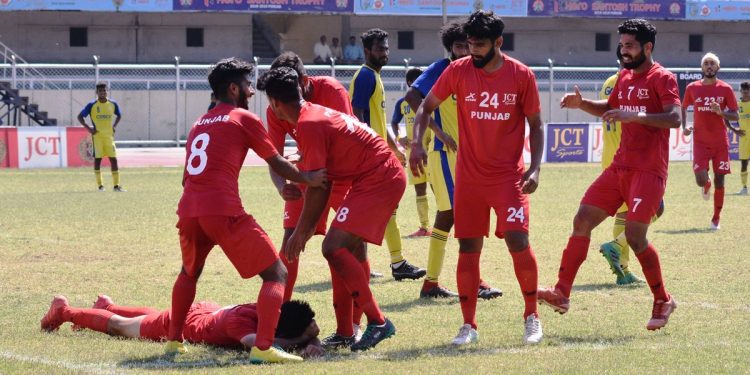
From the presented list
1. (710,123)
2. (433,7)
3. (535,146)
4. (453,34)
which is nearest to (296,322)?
(535,146)

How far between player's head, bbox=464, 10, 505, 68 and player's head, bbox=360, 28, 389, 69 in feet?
10.5

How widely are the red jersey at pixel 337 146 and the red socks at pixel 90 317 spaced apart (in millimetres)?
1781

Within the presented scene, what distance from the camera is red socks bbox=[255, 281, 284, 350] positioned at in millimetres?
6648

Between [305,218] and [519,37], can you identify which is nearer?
[305,218]

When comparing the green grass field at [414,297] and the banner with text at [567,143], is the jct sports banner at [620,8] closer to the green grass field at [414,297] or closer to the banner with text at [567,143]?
the banner with text at [567,143]

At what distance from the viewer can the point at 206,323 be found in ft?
23.8

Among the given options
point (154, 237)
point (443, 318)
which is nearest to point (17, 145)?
point (154, 237)

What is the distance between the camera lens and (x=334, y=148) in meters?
7.04

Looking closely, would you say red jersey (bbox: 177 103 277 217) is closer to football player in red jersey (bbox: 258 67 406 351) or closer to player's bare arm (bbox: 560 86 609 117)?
football player in red jersey (bbox: 258 67 406 351)

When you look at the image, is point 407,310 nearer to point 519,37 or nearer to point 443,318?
point 443,318

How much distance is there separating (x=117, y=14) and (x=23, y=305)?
38.6m

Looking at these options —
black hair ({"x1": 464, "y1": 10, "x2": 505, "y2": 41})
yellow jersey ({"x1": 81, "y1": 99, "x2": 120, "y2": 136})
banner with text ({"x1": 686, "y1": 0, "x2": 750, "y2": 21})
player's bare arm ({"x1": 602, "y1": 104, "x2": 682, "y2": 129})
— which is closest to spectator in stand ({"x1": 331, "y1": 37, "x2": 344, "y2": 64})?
banner with text ({"x1": 686, "y1": 0, "x2": 750, "y2": 21})

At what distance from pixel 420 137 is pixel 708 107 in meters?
10.2

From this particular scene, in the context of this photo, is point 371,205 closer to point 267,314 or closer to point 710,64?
point 267,314
